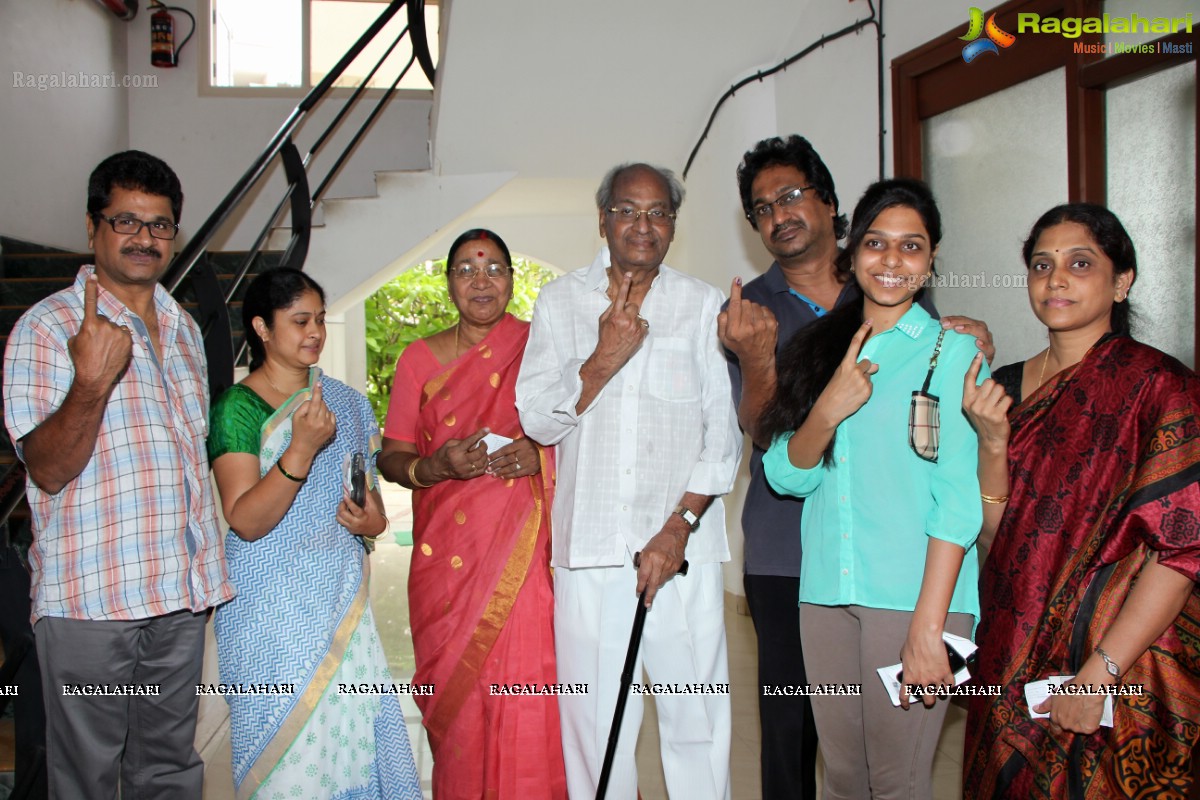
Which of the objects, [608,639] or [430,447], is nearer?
[608,639]

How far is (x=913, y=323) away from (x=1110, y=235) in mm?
416

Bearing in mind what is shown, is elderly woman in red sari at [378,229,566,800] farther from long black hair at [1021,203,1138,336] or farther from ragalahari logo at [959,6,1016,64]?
ragalahari logo at [959,6,1016,64]

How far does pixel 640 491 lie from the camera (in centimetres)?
201

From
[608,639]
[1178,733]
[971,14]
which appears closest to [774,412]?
[608,639]

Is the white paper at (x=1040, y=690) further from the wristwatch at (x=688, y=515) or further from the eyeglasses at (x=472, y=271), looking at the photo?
the eyeglasses at (x=472, y=271)

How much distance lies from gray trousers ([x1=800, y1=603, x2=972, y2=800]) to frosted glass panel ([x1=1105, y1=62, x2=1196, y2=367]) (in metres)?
1.24

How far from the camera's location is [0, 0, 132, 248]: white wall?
4.49m

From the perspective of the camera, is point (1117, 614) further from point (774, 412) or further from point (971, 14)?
point (971, 14)

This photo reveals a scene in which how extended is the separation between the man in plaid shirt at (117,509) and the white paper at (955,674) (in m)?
1.36

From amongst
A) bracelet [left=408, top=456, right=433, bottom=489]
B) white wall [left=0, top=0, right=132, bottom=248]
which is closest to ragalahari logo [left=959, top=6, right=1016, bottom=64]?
bracelet [left=408, top=456, right=433, bottom=489]

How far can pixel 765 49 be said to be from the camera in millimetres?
4438

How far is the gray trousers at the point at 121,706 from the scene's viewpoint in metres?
→ 1.79

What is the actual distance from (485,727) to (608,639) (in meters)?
0.48

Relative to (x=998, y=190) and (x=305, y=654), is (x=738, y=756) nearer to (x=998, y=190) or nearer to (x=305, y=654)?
(x=305, y=654)
